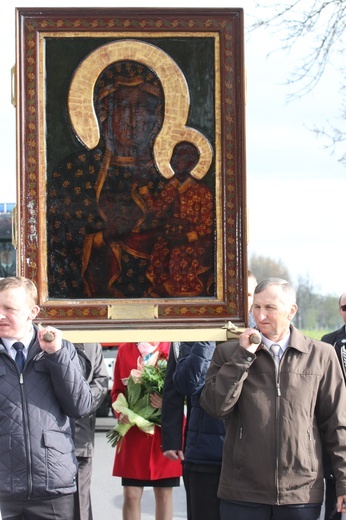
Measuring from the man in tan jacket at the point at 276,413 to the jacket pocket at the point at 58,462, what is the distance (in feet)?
2.64

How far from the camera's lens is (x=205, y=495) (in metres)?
7.02

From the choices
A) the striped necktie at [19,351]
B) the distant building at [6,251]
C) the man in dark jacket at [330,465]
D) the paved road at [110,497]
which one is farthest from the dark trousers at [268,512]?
the distant building at [6,251]

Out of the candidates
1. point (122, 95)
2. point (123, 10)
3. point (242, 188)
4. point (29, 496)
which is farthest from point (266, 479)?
point (123, 10)

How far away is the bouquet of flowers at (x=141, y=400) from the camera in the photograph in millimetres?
8148

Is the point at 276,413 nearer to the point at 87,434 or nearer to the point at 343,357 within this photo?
the point at 343,357

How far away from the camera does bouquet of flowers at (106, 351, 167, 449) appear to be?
8148 millimetres

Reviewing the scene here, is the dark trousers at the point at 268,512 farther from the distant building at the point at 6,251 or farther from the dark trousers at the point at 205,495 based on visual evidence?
the distant building at the point at 6,251

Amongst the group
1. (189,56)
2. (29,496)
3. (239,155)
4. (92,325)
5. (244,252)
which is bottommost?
(29,496)

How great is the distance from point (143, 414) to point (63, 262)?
86.1 inches

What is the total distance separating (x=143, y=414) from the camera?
8188 mm

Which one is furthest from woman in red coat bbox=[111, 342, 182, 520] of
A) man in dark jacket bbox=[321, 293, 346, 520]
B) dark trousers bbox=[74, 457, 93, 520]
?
man in dark jacket bbox=[321, 293, 346, 520]

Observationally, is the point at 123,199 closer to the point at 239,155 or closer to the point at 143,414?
the point at 239,155

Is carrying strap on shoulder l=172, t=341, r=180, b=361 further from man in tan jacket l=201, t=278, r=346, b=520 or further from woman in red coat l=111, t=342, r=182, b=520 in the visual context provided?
man in tan jacket l=201, t=278, r=346, b=520

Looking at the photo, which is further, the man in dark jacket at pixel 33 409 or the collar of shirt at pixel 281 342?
the collar of shirt at pixel 281 342
